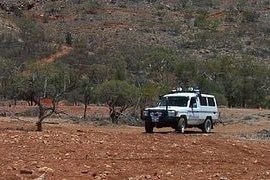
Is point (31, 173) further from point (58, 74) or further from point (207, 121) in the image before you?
point (58, 74)

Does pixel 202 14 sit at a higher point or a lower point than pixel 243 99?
higher

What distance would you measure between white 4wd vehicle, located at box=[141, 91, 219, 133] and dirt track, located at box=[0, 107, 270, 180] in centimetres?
684

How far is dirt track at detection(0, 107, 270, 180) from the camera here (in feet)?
36.1

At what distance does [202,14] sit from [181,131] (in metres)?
66.2

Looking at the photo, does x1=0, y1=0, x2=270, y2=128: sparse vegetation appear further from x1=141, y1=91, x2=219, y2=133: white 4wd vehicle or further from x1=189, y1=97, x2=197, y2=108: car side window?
x1=189, y1=97, x2=197, y2=108: car side window

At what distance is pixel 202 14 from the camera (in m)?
88.5

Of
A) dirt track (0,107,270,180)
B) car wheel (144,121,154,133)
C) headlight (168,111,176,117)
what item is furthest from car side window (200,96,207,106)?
dirt track (0,107,270,180)

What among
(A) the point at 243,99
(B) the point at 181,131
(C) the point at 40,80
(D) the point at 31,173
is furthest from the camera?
(A) the point at 243,99

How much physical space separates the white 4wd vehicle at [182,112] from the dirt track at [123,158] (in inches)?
269

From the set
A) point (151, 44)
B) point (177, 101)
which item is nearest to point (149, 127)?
point (177, 101)

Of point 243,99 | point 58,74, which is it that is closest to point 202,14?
point 243,99

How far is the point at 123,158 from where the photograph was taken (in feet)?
41.8

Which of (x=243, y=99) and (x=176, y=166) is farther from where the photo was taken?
(x=243, y=99)

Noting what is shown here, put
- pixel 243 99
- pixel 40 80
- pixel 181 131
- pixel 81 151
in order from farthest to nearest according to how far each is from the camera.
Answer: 1. pixel 243 99
2. pixel 40 80
3. pixel 181 131
4. pixel 81 151
